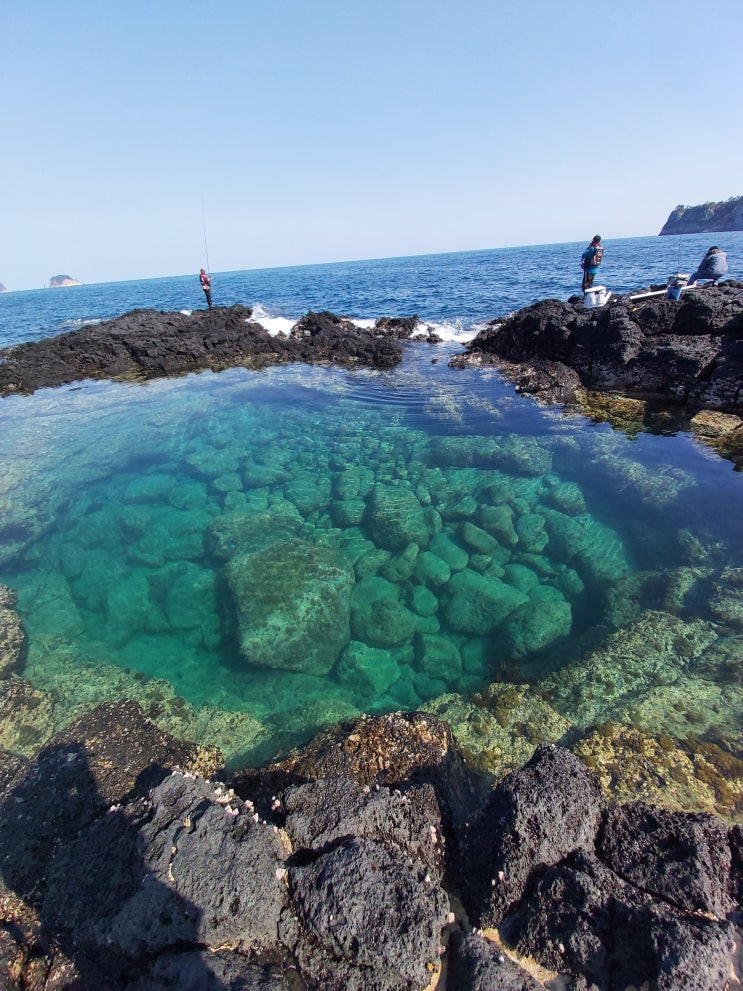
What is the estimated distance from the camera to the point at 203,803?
10.5 feet

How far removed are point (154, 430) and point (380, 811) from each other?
1353 centimetres

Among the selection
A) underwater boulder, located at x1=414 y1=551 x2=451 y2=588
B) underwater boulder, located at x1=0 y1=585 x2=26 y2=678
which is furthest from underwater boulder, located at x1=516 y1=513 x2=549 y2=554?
underwater boulder, located at x1=0 y1=585 x2=26 y2=678

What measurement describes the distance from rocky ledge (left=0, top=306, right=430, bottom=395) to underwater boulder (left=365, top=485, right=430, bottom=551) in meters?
11.1

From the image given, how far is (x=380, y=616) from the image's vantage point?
7.08m

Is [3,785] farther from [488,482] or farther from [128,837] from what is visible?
[488,482]

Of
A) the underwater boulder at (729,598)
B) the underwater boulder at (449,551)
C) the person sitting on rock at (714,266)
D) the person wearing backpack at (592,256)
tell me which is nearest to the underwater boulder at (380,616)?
the underwater boulder at (449,551)

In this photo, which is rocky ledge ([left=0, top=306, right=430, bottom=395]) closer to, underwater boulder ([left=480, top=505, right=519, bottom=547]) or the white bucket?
the white bucket

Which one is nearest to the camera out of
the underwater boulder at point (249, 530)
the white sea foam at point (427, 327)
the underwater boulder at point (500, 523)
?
the underwater boulder at point (500, 523)

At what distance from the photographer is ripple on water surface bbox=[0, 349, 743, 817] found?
215 inches

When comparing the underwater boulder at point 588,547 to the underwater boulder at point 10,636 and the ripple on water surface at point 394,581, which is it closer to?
the ripple on water surface at point 394,581

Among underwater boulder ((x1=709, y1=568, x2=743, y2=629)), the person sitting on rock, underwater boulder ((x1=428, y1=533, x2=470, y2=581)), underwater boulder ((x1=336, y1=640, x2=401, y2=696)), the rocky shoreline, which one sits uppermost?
the person sitting on rock

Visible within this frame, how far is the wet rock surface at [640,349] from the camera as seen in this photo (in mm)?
12320

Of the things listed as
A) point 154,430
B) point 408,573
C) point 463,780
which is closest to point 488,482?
point 408,573

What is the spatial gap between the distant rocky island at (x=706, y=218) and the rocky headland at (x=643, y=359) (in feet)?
403
